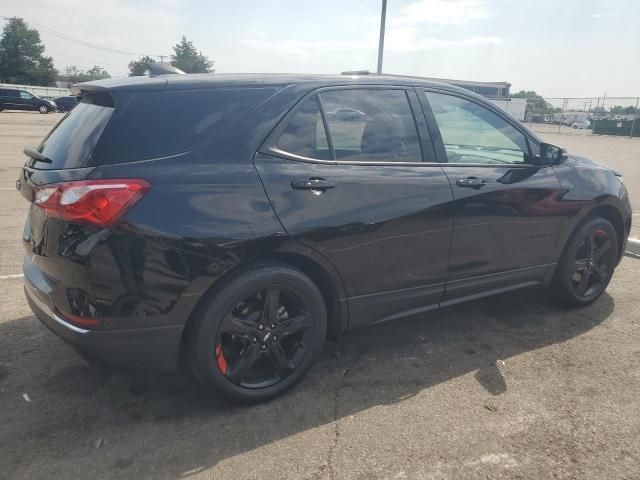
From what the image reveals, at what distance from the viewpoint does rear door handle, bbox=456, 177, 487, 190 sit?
331cm

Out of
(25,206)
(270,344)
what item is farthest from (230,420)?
(25,206)

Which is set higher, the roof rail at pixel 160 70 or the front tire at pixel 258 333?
the roof rail at pixel 160 70

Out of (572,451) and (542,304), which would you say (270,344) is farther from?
(542,304)

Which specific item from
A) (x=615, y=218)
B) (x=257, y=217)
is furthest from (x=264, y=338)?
(x=615, y=218)

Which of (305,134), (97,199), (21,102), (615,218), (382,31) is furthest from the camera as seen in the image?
(21,102)

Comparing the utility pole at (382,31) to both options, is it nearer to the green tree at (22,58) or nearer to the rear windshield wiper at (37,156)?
the rear windshield wiper at (37,156)

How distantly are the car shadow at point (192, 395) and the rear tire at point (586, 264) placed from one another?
0.85 feet

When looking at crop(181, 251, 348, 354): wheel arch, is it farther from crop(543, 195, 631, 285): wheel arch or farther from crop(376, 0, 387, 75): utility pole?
crop(376, 0, 387, 75): utility pole

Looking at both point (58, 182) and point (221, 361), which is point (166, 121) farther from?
point (221, 361)

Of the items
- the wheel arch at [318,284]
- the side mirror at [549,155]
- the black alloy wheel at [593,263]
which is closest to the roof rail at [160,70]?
the wheel arch at [318,284]

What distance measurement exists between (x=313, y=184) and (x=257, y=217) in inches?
14.9

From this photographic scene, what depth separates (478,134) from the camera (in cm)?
376

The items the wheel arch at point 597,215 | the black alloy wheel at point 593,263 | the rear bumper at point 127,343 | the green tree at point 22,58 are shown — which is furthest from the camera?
the green tree at point 22,58

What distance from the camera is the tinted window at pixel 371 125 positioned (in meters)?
2.98
